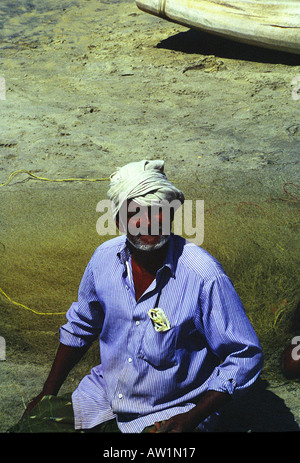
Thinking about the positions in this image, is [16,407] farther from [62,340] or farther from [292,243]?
[292,243]

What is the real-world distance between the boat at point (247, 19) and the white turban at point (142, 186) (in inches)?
193

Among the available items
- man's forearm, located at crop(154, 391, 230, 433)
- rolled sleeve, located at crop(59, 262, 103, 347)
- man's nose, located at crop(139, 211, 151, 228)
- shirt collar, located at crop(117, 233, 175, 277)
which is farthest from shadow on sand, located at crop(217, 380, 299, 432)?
man's nose, located at crop(139, 211, 151, 228)

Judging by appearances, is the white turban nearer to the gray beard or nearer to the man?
the man

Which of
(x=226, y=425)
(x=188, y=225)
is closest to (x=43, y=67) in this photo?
(x=188, y=225)

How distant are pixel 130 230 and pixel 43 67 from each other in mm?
5537

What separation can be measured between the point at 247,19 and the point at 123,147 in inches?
105

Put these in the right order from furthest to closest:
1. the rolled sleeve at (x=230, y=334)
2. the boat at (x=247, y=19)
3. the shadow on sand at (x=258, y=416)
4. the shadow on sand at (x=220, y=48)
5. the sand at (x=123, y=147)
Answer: the shadow on sand at (x=220, y=48), the boat at (x=247, y=19), the sand at (x=123, y=147), the shadow on sand at (x=258, y=416), the rolled sleeve at (x=230, y=334)

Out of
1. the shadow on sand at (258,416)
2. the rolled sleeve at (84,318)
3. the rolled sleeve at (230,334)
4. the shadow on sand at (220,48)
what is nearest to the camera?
the rolled sleeve at (230,334)

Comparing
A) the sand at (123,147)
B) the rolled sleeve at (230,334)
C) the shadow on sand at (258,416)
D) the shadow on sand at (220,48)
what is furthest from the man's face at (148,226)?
the shadow on sand at (220,48)

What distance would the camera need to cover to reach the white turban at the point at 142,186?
165cm

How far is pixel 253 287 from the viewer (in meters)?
3.12

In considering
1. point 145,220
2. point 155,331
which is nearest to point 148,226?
point 145,220

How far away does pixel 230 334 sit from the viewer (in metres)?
1.59

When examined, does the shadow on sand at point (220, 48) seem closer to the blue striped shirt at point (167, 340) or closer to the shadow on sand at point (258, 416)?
the shadow on sand at point (258, 416)
